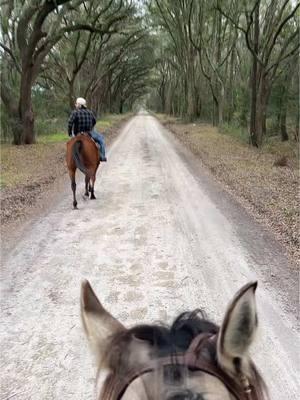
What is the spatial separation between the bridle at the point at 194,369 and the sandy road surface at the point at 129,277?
4.11 feet

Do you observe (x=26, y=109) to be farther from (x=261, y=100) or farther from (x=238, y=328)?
(x=238, y=328)

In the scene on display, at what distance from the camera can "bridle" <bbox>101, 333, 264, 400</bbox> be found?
128cm

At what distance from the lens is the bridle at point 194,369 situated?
1.28 metres

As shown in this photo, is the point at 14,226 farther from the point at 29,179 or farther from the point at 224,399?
the point at 224,399

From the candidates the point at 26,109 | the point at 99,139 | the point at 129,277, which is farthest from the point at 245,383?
the point at 26,109

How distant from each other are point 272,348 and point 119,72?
59985 mm

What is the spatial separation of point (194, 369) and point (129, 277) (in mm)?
4284

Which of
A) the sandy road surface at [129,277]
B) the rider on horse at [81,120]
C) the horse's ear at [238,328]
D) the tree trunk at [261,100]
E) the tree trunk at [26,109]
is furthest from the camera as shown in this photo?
the tree trunk at [26,109]

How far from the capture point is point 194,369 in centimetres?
127

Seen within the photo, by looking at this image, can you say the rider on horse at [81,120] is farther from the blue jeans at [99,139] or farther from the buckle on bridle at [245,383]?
the buckle on bridle at [245,383]

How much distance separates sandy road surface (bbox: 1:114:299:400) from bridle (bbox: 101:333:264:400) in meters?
1.25

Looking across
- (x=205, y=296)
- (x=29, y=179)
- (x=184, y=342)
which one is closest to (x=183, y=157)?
(x=29, y=179)

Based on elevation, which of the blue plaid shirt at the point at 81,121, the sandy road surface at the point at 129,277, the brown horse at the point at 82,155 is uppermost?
the blue plaid shirt at the point at 81,121

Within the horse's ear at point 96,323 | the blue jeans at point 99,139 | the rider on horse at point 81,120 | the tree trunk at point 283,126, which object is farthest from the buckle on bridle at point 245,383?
the tree trunk at point 283,126
